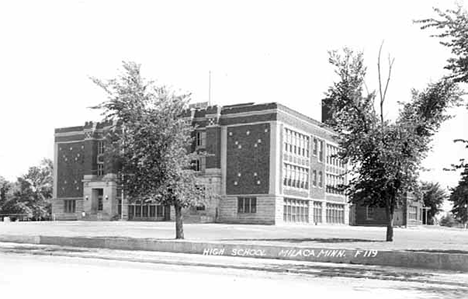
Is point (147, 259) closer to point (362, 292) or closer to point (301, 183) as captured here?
point (362, 292)

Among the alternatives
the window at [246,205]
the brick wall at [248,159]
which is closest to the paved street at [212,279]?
the brick wall at [248,159]

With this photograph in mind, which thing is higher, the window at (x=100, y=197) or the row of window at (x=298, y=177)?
the row of window at (x=298, y=177)

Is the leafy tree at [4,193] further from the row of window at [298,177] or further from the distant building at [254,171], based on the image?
the row of window at [298,177]

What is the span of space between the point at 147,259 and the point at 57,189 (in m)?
62.7

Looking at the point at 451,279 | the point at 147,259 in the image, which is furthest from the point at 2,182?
the point at 451,279

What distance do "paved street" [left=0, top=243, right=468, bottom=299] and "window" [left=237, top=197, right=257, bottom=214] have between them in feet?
127

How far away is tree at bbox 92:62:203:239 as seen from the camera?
28.7m

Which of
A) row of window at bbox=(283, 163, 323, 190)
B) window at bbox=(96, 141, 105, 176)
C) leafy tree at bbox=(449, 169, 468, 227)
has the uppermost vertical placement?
window at bbox=(96, 141, 105, 176)

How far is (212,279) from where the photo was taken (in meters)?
15.8

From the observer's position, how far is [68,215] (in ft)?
260

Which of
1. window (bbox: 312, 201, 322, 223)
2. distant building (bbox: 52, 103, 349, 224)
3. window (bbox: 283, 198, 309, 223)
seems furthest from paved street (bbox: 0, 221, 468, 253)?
window (bbox: 312, 201, 322, 223)

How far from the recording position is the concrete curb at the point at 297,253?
1878 cm

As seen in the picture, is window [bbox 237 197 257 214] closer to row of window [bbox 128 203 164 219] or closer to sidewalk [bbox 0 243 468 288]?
row of window [bbox 128 203 164 219]

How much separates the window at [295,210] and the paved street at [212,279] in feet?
132
